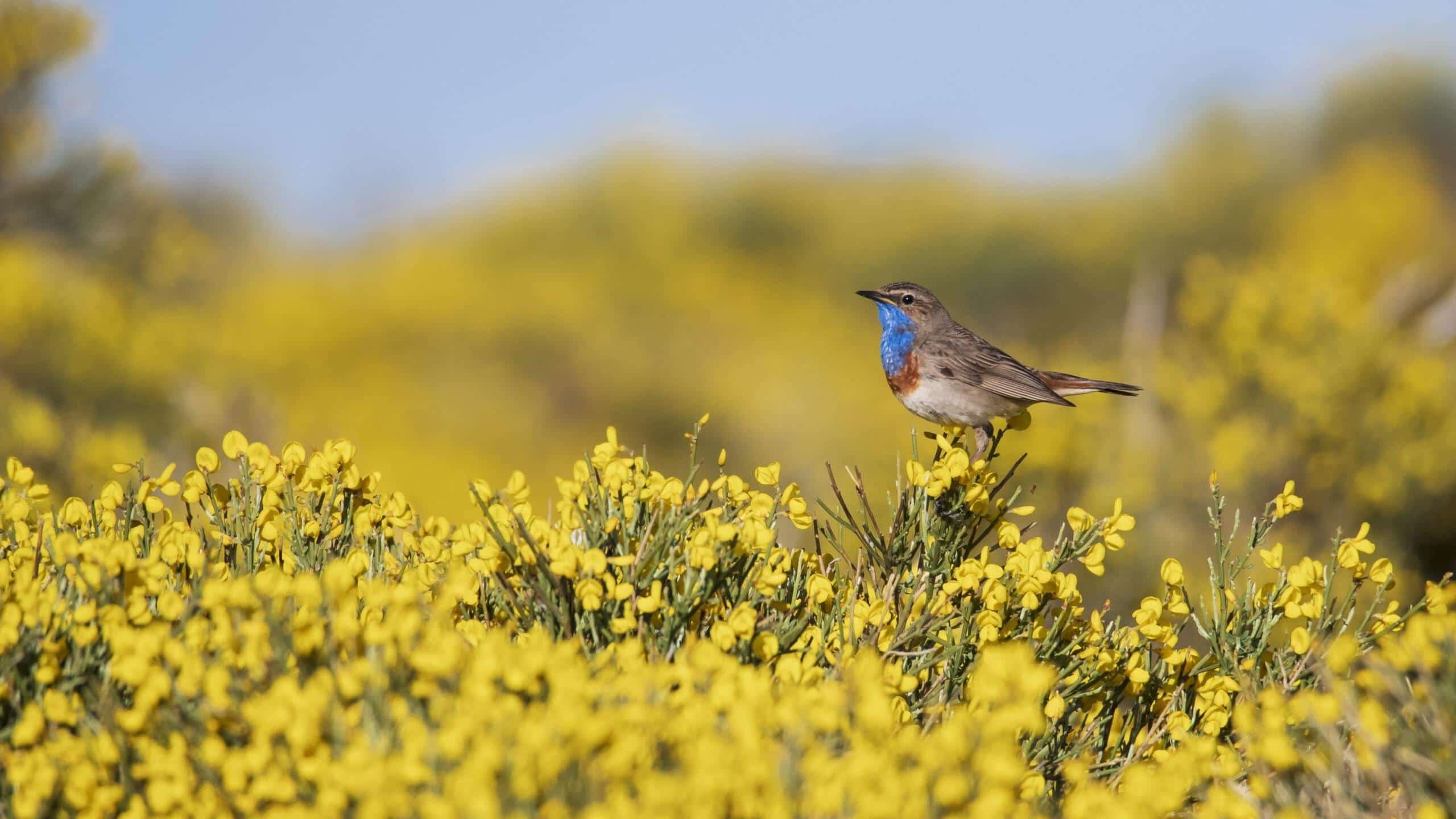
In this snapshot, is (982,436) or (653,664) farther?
(982,436)

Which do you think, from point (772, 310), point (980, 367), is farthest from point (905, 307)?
point (772, 310)

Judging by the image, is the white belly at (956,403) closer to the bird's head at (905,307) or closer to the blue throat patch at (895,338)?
the blue throat patch at (895,338)

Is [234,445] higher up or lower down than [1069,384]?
higher up

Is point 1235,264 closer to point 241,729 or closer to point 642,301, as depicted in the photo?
point 241,729

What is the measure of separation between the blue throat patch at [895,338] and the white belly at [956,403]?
0.26 m

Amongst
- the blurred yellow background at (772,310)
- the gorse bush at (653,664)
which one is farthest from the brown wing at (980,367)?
the gorse bush at (653,664)

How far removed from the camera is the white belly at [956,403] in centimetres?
543

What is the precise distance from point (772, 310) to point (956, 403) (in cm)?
3921

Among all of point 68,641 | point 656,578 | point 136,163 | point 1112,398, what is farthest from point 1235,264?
Answer: point 68,641

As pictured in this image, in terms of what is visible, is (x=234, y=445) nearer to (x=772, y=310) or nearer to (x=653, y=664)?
(x=653, y=664)

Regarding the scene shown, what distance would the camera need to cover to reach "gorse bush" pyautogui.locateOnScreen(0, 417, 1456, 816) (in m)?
2.43

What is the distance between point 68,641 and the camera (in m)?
3.14

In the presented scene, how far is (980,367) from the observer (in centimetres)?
572

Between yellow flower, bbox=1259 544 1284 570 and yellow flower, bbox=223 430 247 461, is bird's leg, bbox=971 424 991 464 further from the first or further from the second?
yellow flower, bbox=223 430 247 461
